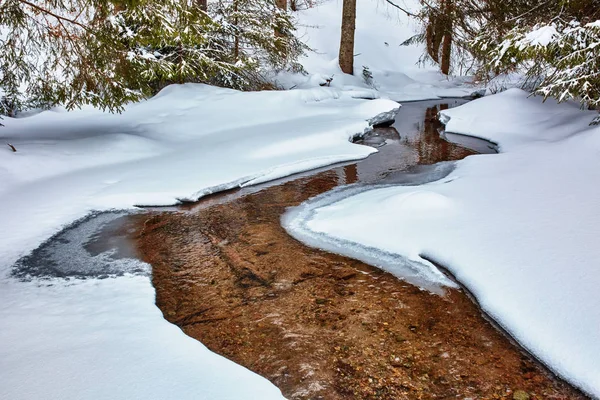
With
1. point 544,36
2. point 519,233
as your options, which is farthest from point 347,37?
point 519,233

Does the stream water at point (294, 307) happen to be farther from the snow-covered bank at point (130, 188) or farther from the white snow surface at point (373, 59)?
the white snow surface at point (373, 59)

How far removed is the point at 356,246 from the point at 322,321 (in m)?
1.29

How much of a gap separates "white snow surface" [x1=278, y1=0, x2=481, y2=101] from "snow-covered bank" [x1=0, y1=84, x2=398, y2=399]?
428 cm

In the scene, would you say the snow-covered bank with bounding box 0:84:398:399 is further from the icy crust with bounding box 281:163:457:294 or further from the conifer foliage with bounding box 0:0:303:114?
the icy crust with bounding box 281:163:457:294

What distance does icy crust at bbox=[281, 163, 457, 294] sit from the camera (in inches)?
148

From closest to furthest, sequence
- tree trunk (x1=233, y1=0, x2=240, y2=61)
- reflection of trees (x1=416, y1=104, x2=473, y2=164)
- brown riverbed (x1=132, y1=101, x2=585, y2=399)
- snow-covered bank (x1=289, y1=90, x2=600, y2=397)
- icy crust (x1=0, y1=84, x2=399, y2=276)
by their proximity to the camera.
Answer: brown riverbed (x1=132, y1=101, x2=585, y2=399)
snow-covered bank (x1=289, y1=90, x2=600, y2=397)
icy crust (x1=0, y1=84, x2=399, y2=276)
reflection of trees (x1=416, y1=104, x2=473, y2=164)
tree trunk (x1=233, y1=0, x2=240, y2=61)

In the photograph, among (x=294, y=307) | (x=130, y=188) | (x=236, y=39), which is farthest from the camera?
(x=236, y=39)

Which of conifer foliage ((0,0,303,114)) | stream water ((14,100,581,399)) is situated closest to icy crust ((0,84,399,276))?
stream water ((14,100,581,399))

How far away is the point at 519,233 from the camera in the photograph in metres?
3.91

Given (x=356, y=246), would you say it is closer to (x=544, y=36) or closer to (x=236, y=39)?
(x=544, y=36)

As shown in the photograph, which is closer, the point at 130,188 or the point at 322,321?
the point at 322,321

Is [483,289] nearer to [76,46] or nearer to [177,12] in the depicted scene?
[177,12]

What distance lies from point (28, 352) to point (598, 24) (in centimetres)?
774

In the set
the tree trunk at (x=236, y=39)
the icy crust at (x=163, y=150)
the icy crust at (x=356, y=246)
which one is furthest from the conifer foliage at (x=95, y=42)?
the tree trunk at (x=236, y=39)
